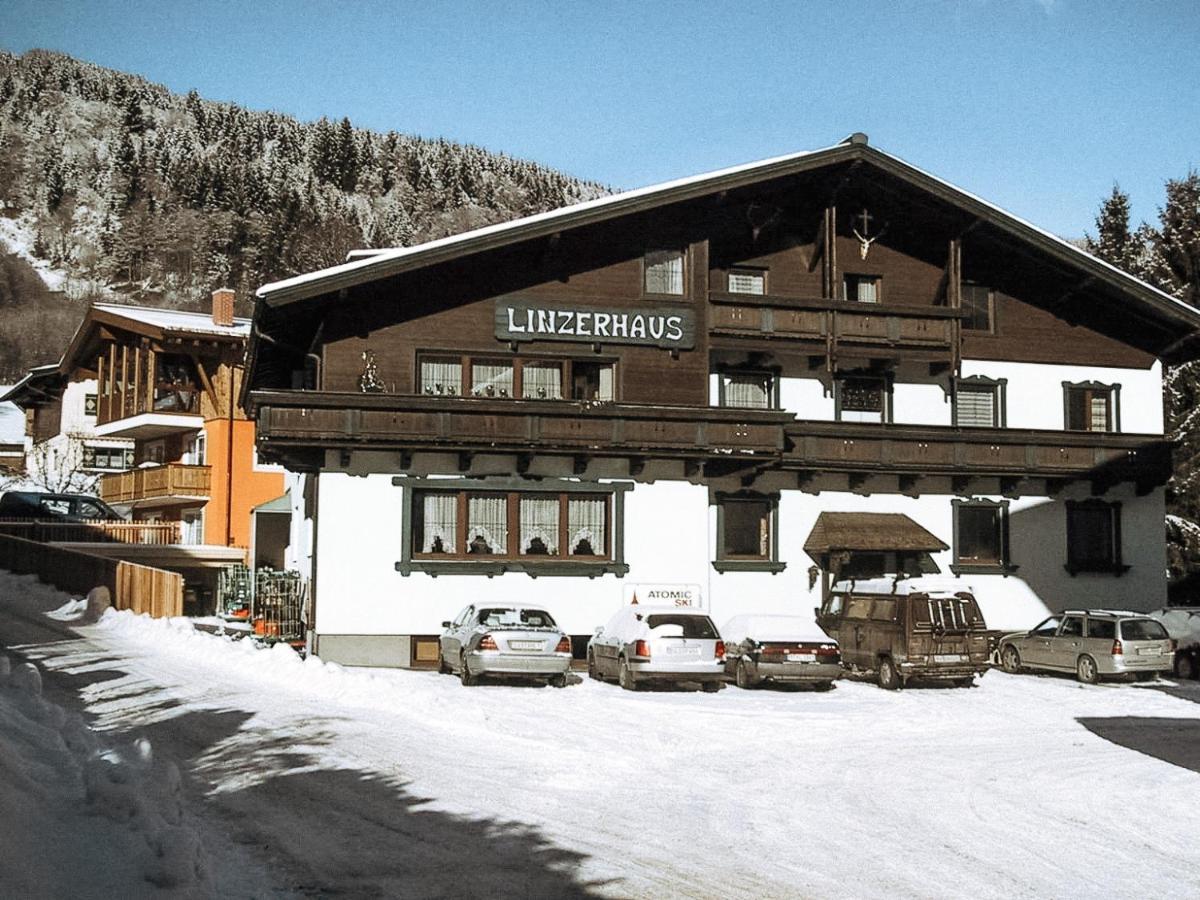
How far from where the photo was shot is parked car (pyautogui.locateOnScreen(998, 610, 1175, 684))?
26.2 m

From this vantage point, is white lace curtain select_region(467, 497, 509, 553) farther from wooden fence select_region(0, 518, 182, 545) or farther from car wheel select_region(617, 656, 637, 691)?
wooden fence select_region(0, 518, 182, 545)

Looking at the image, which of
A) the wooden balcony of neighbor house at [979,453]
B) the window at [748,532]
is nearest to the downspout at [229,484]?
the window at [748,532]

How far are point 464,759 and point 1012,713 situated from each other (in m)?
10.6

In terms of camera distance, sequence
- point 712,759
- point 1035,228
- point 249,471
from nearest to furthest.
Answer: point 712,759 < point 1035,228 < point 249,471

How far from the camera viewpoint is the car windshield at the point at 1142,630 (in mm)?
26391

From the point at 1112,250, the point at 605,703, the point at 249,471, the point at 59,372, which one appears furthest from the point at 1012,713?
the point at 59,372

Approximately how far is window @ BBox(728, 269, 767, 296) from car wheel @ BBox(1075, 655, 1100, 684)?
447 inches

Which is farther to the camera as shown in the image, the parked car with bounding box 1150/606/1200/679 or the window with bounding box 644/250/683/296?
the window with bounding box 644/250/683/296

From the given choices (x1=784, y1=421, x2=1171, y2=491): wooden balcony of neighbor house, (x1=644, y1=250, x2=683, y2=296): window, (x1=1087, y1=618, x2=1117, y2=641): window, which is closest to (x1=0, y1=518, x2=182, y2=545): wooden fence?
(x1=644, y1=250, x2=683, y2=296): window

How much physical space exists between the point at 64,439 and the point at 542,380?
4557cm

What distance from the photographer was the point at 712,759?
16.6m

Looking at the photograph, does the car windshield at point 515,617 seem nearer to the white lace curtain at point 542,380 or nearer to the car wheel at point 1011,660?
the white lace curtain at point 542,380

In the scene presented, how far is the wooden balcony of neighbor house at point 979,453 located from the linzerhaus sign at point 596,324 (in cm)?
350

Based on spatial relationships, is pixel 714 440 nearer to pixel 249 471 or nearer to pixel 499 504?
pixel 499 504
